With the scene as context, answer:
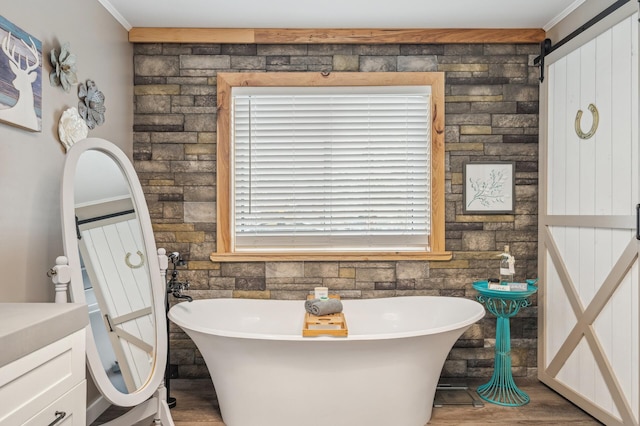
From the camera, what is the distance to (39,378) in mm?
1223

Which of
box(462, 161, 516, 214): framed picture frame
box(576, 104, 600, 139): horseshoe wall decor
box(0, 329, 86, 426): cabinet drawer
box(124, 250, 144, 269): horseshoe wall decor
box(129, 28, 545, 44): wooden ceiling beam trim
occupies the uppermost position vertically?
box(129, 28, 545, 44): wooden ceiling beam trim

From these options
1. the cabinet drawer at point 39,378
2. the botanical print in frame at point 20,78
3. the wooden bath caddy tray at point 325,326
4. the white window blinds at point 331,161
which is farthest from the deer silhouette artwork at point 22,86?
the wooden bath caddy tray at point 325,326

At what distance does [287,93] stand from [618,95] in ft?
6.84

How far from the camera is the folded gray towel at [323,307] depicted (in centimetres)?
256

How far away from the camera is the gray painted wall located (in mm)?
1878

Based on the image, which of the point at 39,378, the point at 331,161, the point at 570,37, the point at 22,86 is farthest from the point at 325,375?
the point at 570,37

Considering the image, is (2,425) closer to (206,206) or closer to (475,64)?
(206,206)

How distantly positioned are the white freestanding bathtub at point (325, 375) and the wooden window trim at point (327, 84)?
0.79 m

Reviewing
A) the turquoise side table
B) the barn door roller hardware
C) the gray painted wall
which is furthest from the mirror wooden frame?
the barn door roller hardware

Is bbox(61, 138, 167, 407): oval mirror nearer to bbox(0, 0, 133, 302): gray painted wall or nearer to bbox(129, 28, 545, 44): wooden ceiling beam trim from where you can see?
bbox(0, 0, 133, 302): gray painted wall

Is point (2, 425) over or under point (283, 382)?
over

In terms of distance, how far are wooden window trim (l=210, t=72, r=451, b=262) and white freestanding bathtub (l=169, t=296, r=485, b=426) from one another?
0.79 meters

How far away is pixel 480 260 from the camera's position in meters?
3.13

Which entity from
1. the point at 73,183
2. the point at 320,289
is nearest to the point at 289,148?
the point at 320,289
